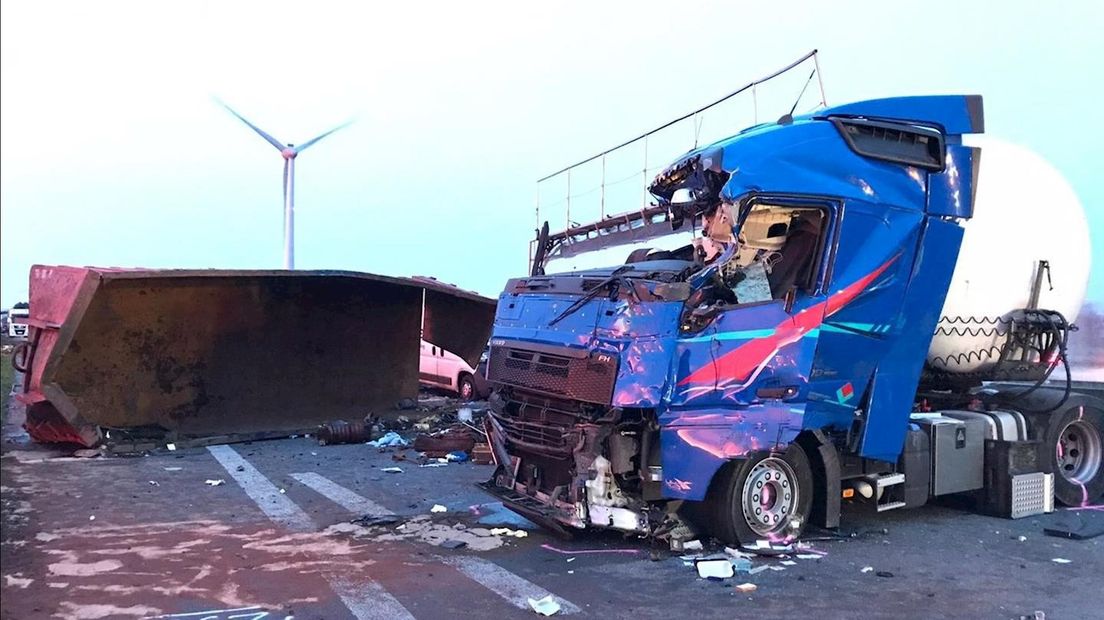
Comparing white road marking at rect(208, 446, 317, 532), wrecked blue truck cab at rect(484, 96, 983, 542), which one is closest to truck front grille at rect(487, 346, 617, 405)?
wrecked blue truck cab at rect(484, 96, 983, 542)

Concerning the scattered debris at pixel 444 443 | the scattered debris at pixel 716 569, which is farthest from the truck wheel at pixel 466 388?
the scattered debris at pixel 716 569

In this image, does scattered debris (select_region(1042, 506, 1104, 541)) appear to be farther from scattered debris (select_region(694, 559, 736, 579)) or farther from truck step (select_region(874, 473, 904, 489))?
scattered debris (select_region(694, 559, 736, 579))

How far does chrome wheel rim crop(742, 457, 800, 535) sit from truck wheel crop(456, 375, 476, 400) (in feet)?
40.0

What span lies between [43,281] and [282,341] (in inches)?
134

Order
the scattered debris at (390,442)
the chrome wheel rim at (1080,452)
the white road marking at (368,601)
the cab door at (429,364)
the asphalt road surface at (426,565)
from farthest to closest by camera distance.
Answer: the cab door at (429,364) → the scattered debris at (390,442) → the chrome wheel rim at (1080,452) → the asphalt road surface at (426,565) → the white road marking at (368,601)

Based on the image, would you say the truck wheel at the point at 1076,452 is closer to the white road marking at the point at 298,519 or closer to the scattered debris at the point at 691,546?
the scattered debris at the point at 691,546

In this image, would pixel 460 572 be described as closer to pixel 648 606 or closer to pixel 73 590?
pixel 648 606

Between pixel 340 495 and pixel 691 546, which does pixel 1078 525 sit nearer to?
pixel 691 546

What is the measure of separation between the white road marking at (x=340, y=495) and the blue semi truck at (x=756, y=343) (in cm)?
154

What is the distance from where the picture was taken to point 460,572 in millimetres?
6113

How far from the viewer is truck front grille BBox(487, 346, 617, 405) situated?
20.2 ft

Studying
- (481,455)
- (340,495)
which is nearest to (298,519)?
(340,495)

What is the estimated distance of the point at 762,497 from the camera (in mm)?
6758

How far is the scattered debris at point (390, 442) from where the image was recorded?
12341 millimetres
